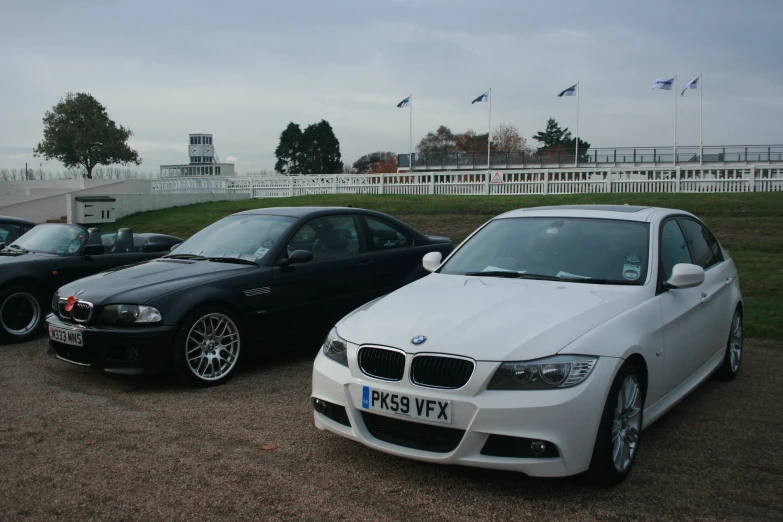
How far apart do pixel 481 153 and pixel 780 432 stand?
2368 inches

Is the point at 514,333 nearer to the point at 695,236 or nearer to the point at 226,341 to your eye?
the point at 695,236

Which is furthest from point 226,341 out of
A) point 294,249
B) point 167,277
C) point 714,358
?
point 714,358

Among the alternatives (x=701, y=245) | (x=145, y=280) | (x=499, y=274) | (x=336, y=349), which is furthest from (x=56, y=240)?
(x=701, y=245)

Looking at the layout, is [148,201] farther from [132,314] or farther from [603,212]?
[603,212]

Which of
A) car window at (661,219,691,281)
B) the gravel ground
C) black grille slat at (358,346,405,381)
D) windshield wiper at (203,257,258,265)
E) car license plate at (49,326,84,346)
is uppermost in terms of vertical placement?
car window at (661,219,691,281)

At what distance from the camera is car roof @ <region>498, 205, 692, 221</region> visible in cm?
523

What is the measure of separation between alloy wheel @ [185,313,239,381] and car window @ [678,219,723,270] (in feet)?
13.0

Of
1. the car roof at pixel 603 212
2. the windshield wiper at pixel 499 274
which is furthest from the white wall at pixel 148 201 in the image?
the windshield wiper at pixel 499 274

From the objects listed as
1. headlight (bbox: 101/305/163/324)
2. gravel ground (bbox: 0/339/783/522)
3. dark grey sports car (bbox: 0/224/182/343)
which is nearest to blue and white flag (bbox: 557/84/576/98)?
dark grey sports car (bbox: 0/224/182/343)

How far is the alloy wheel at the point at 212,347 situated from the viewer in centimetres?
598

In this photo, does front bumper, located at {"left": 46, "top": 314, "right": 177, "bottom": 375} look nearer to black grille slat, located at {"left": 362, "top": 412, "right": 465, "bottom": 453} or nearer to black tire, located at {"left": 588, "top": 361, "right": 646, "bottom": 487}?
black grille slat, located at {"left": 362, "top": 412, "right": 465, "bottom": 453}

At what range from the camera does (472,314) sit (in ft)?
13.4

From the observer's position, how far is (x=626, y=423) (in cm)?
397

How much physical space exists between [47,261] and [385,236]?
4048 millimetres
